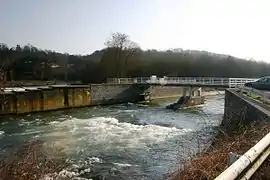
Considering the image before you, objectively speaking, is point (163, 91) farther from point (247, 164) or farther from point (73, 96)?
point (247, 164)

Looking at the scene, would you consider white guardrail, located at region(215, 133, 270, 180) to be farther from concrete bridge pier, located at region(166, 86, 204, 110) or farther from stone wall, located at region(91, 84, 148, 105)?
stone wall, located at region(91, 84, 148, 105)

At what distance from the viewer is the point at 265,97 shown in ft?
65.6

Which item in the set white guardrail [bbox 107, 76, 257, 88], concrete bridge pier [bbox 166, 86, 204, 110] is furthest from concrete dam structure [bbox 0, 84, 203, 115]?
white guardrail [bbox 107, 76, 257, 88]

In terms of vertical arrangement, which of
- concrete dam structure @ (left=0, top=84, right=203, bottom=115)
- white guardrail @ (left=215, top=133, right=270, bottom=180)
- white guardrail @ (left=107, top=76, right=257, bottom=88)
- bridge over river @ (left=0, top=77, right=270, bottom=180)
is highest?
white guardrail @ (left=215, top=133, right=270, bottom=180)

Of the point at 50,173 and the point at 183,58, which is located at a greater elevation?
the point at 183,58

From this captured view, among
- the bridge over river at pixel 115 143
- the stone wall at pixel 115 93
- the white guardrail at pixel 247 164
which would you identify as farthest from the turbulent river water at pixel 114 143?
the stone wall at pixel 115 93

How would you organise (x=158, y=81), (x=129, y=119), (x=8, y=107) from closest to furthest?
(x=129, y=119), (x=8, y=107), (x=158, y=81)

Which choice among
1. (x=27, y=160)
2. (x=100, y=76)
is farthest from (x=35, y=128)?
(x=100, y=76)

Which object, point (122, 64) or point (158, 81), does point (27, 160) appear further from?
point (122, 64)

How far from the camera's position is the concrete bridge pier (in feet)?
138

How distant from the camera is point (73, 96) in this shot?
142 feet

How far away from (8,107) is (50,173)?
27.3m

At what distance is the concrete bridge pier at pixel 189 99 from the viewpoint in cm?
4200

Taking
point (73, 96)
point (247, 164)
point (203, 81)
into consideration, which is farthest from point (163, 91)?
point (247, 164)
